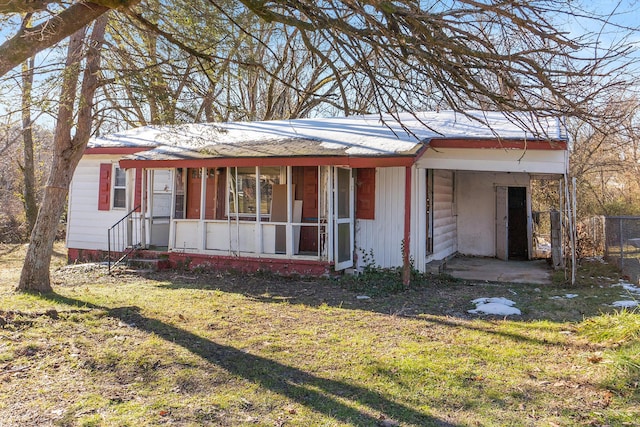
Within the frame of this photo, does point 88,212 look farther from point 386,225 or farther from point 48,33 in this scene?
point 48,33

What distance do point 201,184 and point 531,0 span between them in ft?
31.6

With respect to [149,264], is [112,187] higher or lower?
higher

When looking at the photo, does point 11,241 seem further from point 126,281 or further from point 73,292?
point 73,292

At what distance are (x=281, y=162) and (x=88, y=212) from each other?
741 cm

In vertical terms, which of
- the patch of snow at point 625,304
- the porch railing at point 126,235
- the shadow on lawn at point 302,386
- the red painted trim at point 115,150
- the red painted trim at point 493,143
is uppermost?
the red painted trim at point 115,150

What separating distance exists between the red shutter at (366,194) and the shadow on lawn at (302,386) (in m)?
5.95

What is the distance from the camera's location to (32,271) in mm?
8375

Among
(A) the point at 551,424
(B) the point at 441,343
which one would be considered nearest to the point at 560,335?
(B) the point at 441,343

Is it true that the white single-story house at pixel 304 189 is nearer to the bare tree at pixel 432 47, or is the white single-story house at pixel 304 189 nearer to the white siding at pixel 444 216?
the white siding at pixel 444 216

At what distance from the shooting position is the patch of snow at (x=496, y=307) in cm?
754

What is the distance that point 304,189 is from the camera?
38.0 feet

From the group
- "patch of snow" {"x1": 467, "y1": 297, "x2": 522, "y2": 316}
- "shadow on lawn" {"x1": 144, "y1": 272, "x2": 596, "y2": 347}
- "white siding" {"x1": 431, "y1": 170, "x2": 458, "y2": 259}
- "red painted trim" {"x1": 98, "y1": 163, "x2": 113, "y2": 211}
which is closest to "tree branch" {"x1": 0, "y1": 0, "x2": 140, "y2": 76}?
"shadow on lawn" {"x1": 144, "y1": 272, "x2": 596, "y2": 347}

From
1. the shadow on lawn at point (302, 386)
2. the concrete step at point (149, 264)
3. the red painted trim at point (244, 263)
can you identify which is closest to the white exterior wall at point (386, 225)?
the red painted trim at point (244, 263)

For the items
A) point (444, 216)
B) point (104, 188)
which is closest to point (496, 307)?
point (444, 216)
